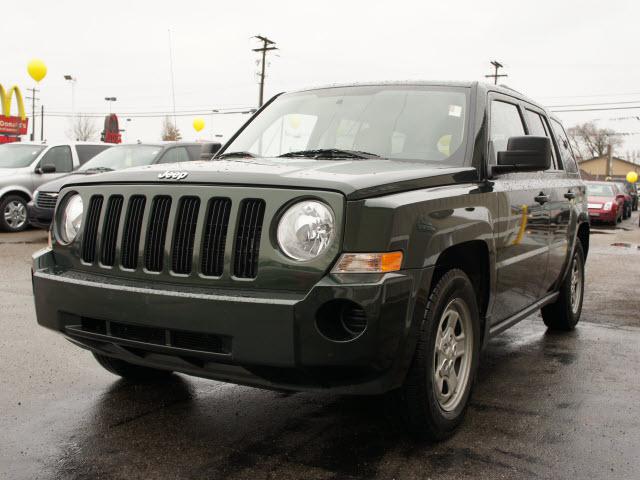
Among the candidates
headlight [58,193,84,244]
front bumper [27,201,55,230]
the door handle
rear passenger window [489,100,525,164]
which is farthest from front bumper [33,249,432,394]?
front bumper [27,201,55,230]

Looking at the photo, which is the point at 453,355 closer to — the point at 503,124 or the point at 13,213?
the point at 503,124

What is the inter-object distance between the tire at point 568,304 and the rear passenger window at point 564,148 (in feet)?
2.25

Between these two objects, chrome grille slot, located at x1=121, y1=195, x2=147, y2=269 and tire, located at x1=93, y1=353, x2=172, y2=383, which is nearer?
chrome grille slot, located at x1=121, y1=195, x2=147, y2=269

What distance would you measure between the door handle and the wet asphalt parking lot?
3.82 feet

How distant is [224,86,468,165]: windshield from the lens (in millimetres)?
3996

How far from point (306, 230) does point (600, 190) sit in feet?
82.5

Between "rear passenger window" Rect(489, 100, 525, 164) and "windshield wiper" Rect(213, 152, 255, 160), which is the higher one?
"rear passenger window" Rect(489, 100, 525, 164)

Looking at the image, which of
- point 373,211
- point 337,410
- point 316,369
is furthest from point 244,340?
point 337,410

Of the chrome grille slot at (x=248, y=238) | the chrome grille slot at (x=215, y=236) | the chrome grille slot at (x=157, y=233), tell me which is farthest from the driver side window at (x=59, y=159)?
the chrome grille slot at (x=248, y=238)

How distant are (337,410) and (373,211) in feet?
4.77

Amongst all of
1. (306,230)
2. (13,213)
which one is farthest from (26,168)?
(306,230)

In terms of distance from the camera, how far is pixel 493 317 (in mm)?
4047

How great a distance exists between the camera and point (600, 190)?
25766 millimetres

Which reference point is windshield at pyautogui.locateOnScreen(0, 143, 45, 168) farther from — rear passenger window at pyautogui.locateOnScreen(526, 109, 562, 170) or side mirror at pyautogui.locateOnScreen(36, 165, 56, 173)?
rear passenger window at pyautogui.locateOnScreen(526, 109, 562, 170)
